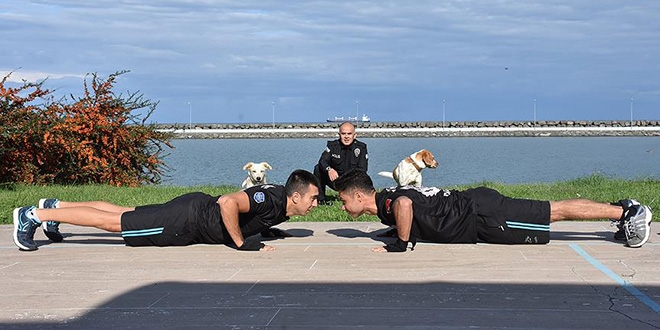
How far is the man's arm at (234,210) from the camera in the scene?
798cm

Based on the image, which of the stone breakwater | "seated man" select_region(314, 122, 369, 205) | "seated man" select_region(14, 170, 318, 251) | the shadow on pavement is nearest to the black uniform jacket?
"seated man" select_region(314, 122, 369, 205)

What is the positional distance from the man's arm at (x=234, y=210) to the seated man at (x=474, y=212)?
92 cm

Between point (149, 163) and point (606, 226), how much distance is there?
11614mm

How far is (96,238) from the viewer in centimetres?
926

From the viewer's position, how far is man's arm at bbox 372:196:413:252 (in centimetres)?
791

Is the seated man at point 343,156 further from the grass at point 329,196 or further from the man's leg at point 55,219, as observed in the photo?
the man's leg at point 55,219

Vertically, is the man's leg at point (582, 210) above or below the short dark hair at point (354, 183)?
below

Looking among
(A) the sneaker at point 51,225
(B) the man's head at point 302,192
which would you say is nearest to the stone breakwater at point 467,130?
(A) the sneaker at point 51,225

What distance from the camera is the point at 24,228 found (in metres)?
8.27

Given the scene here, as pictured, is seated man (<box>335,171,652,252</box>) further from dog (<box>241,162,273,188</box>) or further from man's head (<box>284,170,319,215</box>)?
dog (<box>241,162,273,188</box>)

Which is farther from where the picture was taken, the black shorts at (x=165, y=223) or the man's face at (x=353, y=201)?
A: the black shorts at (x=165, y=223)

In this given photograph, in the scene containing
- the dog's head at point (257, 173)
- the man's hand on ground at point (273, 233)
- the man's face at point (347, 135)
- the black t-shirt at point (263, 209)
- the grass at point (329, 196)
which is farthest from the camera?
the dog's head at point (257, 173)

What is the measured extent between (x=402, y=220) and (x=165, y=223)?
2.33 metres

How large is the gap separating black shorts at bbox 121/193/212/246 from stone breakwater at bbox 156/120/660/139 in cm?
8116
